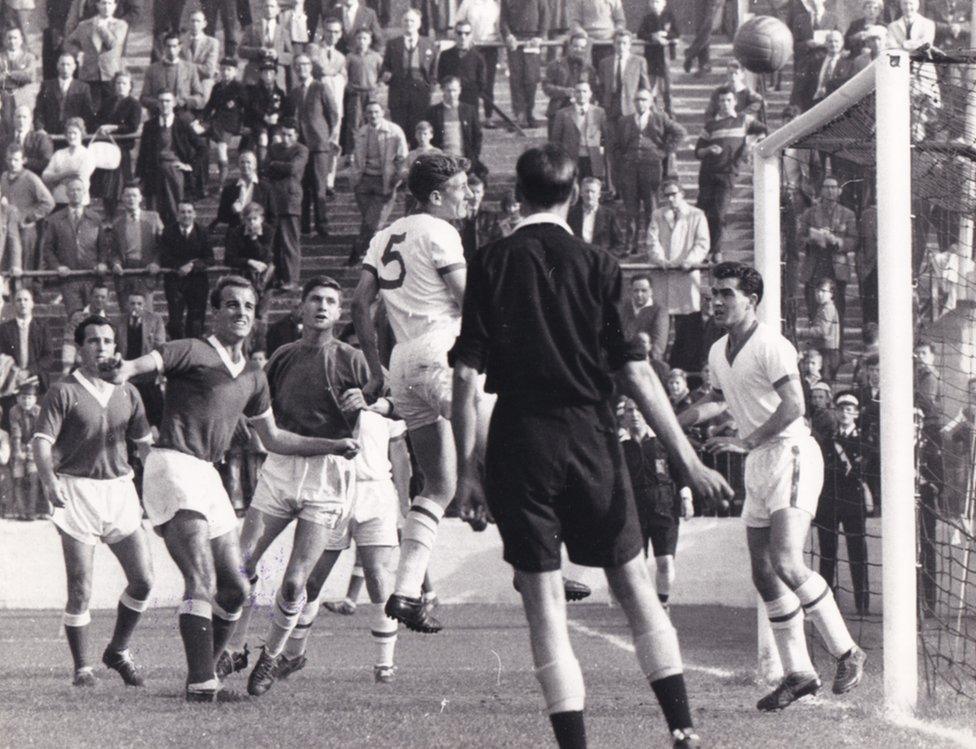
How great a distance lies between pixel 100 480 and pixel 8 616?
19.2ft

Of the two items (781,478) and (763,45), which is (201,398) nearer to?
(781,478)

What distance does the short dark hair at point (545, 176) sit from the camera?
4.97 meters

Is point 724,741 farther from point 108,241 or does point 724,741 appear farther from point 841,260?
point 108,241

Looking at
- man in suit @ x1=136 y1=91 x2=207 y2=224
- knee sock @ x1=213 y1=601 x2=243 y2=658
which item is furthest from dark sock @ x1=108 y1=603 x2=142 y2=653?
man in suit @ x1=136 y1=91 x2=207 y2=224

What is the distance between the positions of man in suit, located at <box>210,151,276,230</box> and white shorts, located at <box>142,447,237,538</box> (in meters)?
10.3

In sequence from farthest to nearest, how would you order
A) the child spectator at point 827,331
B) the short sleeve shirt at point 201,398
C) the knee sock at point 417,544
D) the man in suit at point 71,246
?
the man in suit at point 71,246 < the child spectator at point 827,331 < the short sleeve shirt at point 201,398 < the knee sock at point 417,544

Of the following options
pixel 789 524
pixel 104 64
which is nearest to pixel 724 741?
pixel 789 524

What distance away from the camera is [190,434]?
7527 mm

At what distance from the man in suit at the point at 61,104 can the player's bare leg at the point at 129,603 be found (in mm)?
11750

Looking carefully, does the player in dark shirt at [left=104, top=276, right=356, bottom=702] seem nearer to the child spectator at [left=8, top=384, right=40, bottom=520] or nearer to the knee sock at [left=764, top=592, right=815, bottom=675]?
the knee sock at [left=764, top=592, right=815, bottom=675]

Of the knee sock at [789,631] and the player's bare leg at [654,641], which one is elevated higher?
the player's bare leg at [654,641]

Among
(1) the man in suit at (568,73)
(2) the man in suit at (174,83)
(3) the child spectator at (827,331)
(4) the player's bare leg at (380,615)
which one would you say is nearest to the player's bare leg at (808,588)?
(4) the player's bare leg at (380,615)

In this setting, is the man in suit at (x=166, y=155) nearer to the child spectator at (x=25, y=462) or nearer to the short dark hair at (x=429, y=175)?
the child spectator at (x=25, y=462)

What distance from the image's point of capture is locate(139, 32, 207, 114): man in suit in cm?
1920
